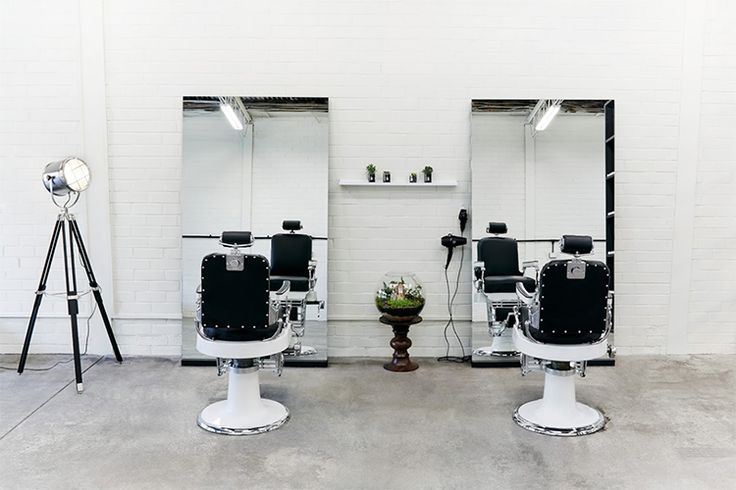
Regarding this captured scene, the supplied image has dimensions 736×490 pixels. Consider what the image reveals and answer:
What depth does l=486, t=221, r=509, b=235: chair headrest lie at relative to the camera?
4.38m

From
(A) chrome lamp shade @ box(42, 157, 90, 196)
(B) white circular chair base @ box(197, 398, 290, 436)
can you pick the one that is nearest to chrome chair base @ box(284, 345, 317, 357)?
(B) white circular chair base @ box(197, 398, 290, 436)

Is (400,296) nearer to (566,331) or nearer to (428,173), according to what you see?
(428,173)

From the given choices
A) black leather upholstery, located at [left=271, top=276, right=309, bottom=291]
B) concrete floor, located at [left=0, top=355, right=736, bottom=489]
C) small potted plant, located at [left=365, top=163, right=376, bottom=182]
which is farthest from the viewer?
small potted plant, located at [left=365, top=163, right=376, bottom=182]

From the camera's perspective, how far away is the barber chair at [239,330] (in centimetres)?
306

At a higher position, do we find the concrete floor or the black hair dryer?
the black hair dryer

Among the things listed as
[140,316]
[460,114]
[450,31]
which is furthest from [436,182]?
[140,316]

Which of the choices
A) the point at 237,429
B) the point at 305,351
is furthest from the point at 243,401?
the point at 305,351

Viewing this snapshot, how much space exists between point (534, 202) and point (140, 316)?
133 inches

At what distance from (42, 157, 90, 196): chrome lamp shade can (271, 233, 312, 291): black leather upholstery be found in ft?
4.88

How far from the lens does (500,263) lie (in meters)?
4.40

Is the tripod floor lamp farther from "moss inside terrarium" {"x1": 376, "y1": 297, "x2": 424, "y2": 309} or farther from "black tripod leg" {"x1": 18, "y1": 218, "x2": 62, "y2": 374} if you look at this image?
"moss inside terrarium" {"x1": 376, "y1": 297, "x2": 424, "y2": 309}

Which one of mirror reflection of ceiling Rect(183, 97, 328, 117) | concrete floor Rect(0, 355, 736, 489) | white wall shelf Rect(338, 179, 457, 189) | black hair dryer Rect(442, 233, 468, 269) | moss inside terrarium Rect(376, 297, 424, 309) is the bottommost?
concrete floor Rect(0, 355, 736, 489)

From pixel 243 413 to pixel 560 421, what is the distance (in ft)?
6.13

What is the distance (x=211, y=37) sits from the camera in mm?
4387
